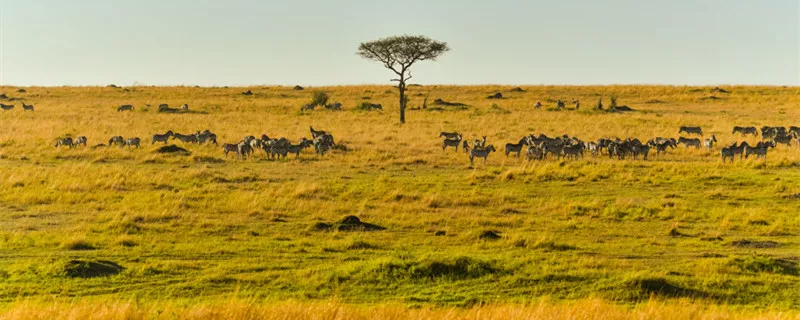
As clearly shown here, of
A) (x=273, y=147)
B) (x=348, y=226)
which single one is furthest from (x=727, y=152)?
(x=348, y=226)

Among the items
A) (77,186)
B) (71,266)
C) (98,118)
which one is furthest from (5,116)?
(71,266)

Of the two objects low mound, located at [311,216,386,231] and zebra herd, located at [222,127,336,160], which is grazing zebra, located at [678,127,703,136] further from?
low mound, located at [311,216,386,231]

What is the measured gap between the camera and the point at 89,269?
12.4 meters

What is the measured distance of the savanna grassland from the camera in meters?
11.2

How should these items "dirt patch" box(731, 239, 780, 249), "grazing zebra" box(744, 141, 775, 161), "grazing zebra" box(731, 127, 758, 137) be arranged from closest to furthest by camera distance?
"dirt patch" box(731, 239, 780, 249)
"grazing zebra" box(744, 141, 775, 161)
"grazing zebra" box(731, 127, 758, 137)

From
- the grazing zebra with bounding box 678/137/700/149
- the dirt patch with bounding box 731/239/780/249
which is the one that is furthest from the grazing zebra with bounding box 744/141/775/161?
A: the dirt patch with bounding box 731/239/780/249

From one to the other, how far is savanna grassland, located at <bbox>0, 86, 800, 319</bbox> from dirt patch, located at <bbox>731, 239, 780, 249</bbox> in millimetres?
47

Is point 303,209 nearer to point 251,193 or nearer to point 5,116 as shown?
point 251,193

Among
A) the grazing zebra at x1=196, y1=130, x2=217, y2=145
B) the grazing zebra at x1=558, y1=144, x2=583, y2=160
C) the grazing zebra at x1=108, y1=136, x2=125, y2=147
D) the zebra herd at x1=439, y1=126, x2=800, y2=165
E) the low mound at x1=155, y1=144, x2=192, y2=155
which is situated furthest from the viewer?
the grazing zebra at x1=196, y1=130, x2=217, y2=145

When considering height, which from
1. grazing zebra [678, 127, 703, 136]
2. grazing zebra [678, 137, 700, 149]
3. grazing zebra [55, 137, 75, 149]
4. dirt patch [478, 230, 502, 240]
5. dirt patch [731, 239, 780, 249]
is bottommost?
dirt patch [731, 239, 780, 249]

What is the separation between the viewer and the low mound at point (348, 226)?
55.2ft

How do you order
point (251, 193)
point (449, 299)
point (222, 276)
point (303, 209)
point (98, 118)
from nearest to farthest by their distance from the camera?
point (449, 299)
point (222, 276)
point (303, 209)
point (251, 193)
point (98, 118)

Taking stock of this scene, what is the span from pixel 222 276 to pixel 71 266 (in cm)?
219

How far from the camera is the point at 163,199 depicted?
2055 cm
